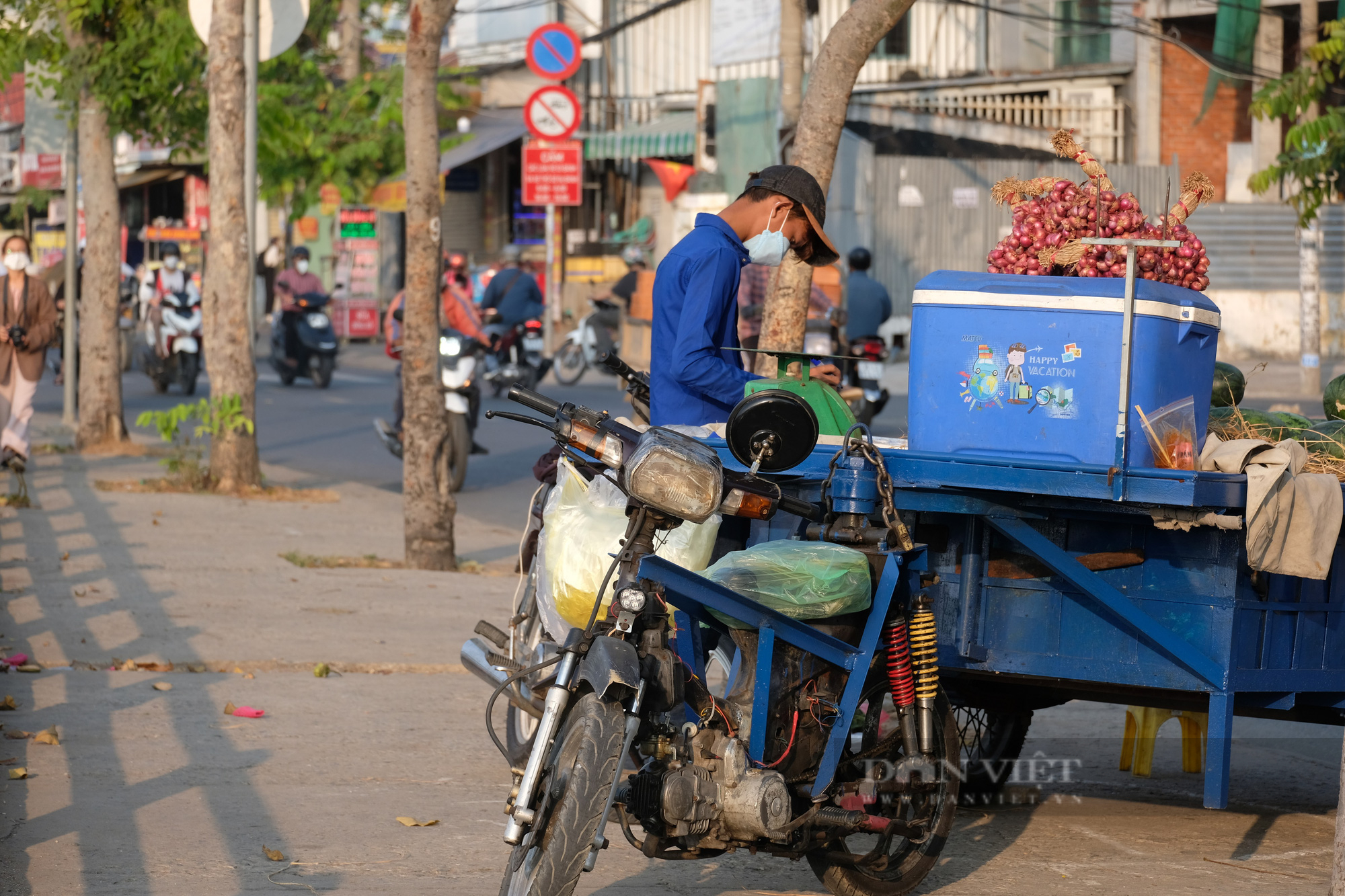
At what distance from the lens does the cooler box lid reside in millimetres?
4117

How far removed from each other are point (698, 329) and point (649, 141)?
966 inches

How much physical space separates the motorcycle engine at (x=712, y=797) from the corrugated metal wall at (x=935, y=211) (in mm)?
21670

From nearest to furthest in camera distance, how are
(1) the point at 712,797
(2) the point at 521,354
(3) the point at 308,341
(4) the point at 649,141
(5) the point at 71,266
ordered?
(1) the point at 712,797 < (5) the point at 71,266 < (2) the point at 521,354 < (3) the point at 308,341 < (4) the point at 649,141

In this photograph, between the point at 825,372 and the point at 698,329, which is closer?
the point at 698,329

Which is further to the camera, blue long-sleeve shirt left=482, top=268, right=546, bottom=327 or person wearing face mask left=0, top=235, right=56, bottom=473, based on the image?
blue long-sleeve shirt left=482, top=268, right=546, bottom=327

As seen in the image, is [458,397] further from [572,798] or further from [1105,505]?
[572,798]

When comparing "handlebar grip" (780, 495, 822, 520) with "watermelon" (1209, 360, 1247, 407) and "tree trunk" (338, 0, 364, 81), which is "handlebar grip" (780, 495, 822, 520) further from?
"tree trunk" (338, 0, 364, 81)

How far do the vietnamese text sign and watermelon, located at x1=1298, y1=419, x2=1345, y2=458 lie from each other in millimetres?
20268

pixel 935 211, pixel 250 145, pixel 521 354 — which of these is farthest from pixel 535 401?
pixel 935 211

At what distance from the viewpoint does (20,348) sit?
11.7 m

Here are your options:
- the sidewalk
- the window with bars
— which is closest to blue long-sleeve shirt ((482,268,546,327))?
the window with bars

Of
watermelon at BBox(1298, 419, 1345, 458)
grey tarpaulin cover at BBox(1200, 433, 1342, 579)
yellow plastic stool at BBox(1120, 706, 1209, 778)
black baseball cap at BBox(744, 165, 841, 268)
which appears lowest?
yellow plastic stool at BBox(1120, 706, 1209, 778)

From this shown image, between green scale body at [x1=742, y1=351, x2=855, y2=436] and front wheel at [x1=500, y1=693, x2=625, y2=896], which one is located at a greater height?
green scale body at [x1=742, y1=351, x2=855, y2=436]

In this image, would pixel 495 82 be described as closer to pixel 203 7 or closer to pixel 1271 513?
pixel 203 7
